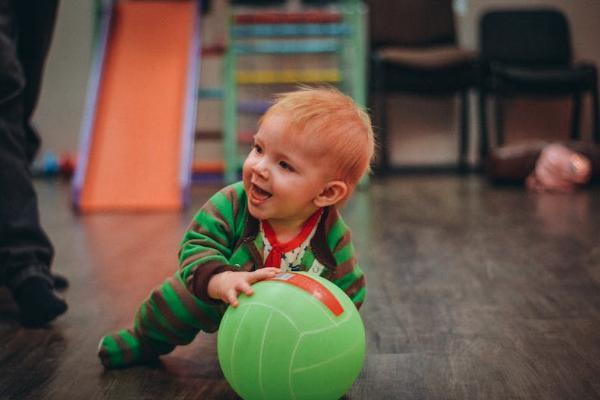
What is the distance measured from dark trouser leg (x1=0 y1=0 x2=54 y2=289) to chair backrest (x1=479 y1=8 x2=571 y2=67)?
3.32 metres

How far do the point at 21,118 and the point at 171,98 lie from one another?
2.02 m

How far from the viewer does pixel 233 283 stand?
89cm

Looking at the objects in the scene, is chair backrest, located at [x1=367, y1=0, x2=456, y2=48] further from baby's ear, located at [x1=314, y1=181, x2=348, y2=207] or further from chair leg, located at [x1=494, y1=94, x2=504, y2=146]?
baby's ear, located at [x1=314, y1=181, x2=348, y2=207]

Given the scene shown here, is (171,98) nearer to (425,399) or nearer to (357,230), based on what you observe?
(357,230)

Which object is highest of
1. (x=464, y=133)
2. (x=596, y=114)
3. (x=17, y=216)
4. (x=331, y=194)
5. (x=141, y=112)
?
(x=331, y=194)

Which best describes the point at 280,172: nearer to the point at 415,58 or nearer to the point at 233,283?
the point at 233,283

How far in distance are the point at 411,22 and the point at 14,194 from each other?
130 inches

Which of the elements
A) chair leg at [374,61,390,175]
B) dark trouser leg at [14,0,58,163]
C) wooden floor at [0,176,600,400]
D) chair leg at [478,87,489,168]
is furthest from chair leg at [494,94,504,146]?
dark trouser leg at [14,0,58,163]

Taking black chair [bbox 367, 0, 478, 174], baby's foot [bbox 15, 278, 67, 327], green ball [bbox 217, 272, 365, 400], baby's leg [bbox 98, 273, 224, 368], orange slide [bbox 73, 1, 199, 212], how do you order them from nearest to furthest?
1. green ball [bbox 217, 272, 365, 400]
2. baby's leg [bbox 98, 273, 224, 368]
3. baby's foot [bbox 15, 278, 67, 327]
4. orange slide [bbox 73, 1, 199, 212]
5. black chair [bbox 367, 0, 478, 174]

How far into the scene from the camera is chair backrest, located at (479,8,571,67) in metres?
4.19

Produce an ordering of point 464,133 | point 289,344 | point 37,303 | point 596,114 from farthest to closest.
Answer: point 464,133 < point 596,114 < point 37,303 < point 289,344

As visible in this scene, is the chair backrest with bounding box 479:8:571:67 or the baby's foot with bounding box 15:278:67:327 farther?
the chair backrest with bounding box 479:8:571:67

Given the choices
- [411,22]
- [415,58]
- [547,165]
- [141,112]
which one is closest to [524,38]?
[411,22]

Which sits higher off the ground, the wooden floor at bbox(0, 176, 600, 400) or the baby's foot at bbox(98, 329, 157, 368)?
the baby's foot at bbox(98, 329, 157, 368)
